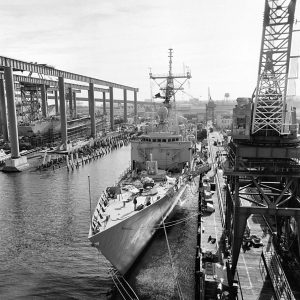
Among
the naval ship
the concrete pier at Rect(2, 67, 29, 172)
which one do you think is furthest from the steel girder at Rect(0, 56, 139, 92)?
the naval ship

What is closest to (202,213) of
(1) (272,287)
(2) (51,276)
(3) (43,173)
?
(1) (272,287)

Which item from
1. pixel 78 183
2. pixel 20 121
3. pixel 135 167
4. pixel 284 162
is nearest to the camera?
pixel 284 162

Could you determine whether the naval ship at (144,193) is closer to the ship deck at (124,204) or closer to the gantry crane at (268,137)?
the ship deck at (124,204)

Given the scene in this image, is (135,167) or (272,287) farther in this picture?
(135,167)

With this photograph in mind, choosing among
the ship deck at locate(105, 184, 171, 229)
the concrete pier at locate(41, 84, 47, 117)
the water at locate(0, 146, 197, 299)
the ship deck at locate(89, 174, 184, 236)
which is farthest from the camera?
the concrete pier at locate(41, 84, 47, 117)

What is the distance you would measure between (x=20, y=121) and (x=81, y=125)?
71.1ft

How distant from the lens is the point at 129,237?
75.3 feet

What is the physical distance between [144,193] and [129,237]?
5.94 m

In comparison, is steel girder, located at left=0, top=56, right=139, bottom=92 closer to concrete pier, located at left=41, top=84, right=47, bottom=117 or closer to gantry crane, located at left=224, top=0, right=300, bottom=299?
concrete pier, located at left=41, top=84, right=47, bottom=117

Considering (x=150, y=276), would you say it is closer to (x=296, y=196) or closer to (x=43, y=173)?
(x=296, y=196)

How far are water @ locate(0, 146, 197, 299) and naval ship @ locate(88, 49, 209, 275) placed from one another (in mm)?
1821

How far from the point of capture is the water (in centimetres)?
2136

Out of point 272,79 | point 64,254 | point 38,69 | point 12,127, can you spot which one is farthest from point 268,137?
point 38,69

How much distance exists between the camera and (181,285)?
22312mm
